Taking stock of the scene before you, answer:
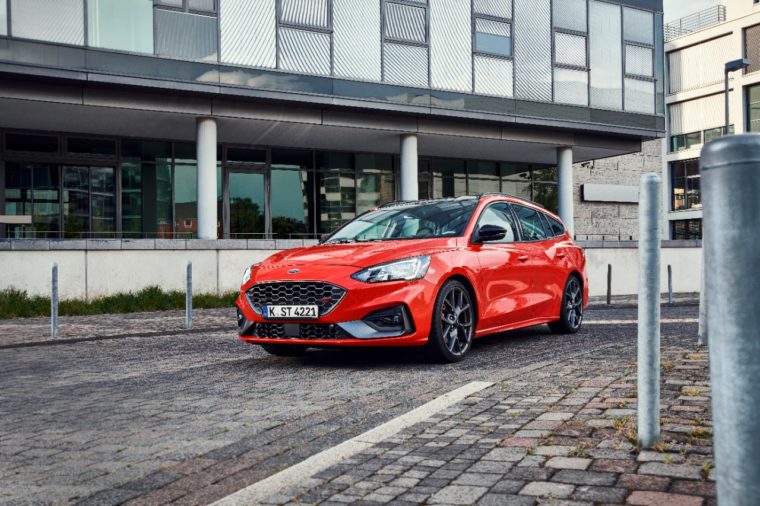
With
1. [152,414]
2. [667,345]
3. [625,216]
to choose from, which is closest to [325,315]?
[152,414]

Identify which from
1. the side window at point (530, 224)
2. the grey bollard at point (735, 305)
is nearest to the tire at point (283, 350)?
the side window at point (530, 224)

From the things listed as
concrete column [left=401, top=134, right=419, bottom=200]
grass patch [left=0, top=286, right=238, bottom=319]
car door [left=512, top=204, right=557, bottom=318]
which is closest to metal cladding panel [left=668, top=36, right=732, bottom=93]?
concrete column [left=401, top=134, right=419, bottom=200]

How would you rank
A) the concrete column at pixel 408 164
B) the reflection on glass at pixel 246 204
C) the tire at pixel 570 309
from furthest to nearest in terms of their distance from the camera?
the reflection on glass at pixel 246 204, the concrete column at pixel 408 164, the tire at pixel 570 309

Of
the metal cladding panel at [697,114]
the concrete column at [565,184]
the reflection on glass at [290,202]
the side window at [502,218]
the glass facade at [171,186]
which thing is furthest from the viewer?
the metal cladding panel at [697,114]

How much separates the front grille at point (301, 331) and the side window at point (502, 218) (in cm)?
220

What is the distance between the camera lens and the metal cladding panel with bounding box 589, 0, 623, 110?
83.5ft

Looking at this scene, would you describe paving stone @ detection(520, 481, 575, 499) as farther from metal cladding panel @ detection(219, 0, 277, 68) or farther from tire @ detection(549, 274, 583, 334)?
metal cladding panel @ detection(219, 0, 277, 68)

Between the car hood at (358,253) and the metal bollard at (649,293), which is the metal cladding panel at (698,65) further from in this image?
the metal bollard at (649,293)

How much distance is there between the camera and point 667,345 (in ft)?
27.3

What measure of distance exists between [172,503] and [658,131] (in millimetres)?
25735

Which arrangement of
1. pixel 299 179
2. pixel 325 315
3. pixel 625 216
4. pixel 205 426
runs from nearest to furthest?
pixel 205 426, pixel 325 315, pixel 299 179, pixel 625 216

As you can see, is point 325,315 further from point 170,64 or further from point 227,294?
point 170,64

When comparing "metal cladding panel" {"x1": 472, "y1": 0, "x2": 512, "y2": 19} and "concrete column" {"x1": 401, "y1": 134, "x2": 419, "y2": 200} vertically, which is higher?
"metal cladding panel" {"x1": 472, "y1": 0, "x2": 512, "y2": 19}

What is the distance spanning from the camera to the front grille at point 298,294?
7.27 meters
